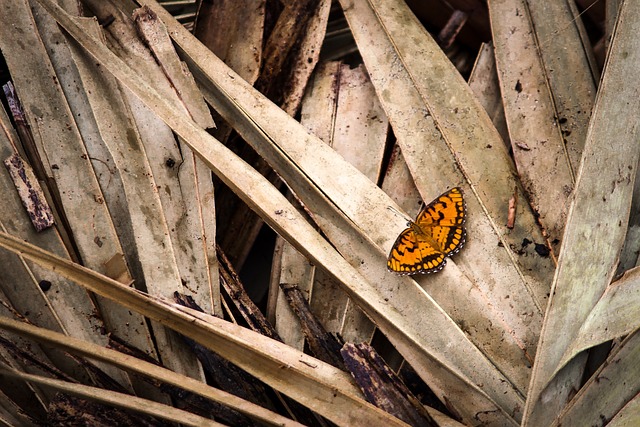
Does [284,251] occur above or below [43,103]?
below

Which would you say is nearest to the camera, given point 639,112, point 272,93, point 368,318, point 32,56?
point 639,112

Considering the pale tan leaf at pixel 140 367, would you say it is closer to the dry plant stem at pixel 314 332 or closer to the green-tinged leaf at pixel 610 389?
the dry plant stem at pixel 314 332

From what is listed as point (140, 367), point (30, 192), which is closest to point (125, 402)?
point (140, 367)

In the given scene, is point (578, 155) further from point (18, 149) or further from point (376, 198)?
point (18, 149)

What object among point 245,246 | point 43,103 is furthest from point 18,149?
point 245,246

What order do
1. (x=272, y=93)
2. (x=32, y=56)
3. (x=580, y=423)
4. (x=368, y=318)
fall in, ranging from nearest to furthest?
(x=580, y=423)
(x=368, y=318)
(x=32, y=56)
(x=272, y=93)

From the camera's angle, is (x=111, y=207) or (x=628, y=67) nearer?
(x=628, y=67)

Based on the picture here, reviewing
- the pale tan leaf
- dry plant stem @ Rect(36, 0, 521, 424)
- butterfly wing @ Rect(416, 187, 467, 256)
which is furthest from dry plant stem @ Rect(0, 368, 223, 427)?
butterfly wing @ Rect(416, 187, 467, 256)
